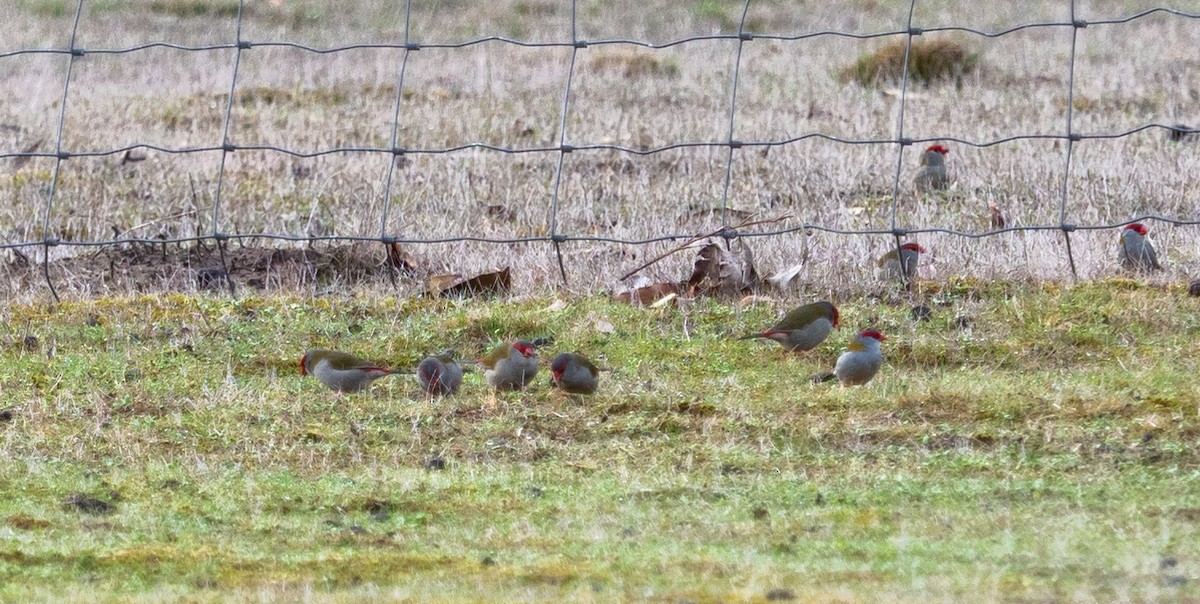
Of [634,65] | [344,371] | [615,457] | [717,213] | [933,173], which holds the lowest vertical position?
[615,457]

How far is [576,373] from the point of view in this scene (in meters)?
5.98

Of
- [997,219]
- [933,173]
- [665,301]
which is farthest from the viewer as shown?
[933,173]

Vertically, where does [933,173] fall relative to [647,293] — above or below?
above

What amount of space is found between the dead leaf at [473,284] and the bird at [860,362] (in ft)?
6.83

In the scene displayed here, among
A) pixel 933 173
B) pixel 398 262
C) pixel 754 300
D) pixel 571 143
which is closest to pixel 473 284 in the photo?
pixel 398 262

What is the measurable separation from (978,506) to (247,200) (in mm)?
6768

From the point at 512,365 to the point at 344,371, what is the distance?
60cm

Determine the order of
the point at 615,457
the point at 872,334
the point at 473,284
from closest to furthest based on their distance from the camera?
the point at 615,457, the point at 872,334, the point at 473,284

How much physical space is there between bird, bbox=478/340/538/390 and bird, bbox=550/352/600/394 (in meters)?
0.16

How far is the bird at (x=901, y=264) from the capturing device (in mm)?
7707

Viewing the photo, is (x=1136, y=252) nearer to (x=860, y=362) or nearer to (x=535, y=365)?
(x=860, y=362)

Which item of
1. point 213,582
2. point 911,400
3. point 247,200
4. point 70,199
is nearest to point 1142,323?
point 911,400

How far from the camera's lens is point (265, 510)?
479cm

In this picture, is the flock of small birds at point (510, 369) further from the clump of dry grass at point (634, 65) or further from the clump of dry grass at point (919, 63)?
the clump of dry grass at point (634, 65)
